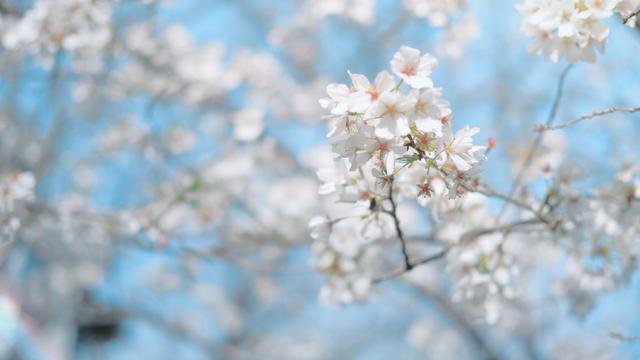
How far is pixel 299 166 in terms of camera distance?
187 inches

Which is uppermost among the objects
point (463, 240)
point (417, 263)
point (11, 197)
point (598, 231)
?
point (11, 197)

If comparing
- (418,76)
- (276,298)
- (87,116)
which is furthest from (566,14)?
(276,298)

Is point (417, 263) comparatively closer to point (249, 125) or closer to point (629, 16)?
point (629, 16)

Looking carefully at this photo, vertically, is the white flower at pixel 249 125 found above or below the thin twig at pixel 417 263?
above

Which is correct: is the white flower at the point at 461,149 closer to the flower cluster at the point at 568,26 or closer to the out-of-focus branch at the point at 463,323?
the flower cluster at the point at 568,26

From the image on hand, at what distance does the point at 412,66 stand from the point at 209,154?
3.91 metres

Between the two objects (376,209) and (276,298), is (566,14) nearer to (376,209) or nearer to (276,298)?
(376,209)

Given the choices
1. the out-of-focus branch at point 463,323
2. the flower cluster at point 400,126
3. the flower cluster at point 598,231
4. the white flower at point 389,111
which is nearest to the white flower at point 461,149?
the flower cluster at point 400,126

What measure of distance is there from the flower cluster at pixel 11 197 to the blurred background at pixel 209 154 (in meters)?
0.01

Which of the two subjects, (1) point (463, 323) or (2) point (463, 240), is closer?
(2) point (463, 240)

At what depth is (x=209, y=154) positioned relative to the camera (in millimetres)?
5121

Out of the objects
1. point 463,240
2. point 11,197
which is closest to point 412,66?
point 463,240

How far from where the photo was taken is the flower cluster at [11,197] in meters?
2.44

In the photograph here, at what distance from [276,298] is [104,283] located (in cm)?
211
